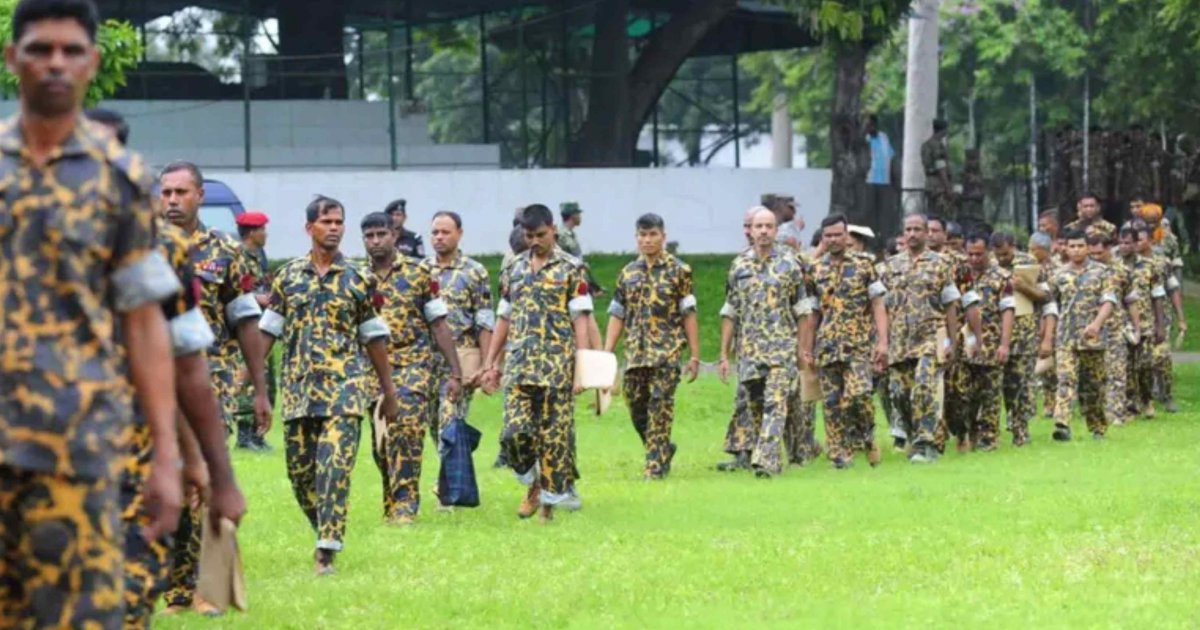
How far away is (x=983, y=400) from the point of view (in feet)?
75.5

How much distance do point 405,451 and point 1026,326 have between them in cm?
894

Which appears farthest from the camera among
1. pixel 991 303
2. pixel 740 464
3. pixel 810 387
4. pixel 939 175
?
pixel 939 175

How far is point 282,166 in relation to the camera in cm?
4100

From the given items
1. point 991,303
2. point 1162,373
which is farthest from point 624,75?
point 991,303

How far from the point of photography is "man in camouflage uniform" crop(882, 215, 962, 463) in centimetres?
2175

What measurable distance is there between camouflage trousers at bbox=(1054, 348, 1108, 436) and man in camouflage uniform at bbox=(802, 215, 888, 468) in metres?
2.94

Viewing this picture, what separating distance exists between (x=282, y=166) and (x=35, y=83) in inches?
1354

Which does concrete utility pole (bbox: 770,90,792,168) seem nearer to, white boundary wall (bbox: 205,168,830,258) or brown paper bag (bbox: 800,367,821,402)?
white boundary wall (bbox: 205,168,830,258)

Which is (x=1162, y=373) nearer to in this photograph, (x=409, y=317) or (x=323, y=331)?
(x=409, y=317)

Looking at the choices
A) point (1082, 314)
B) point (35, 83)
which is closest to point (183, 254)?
point (35, 83)

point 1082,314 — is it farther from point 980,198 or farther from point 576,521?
point 980,198

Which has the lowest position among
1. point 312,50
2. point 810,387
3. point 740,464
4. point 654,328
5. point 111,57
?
point 740,464

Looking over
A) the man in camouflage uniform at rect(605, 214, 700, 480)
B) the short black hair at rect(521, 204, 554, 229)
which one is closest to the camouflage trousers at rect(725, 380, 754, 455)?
the man in camouflage uniform at rect(605, 214, 700, 480)

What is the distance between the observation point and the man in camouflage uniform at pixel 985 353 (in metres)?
22.8
